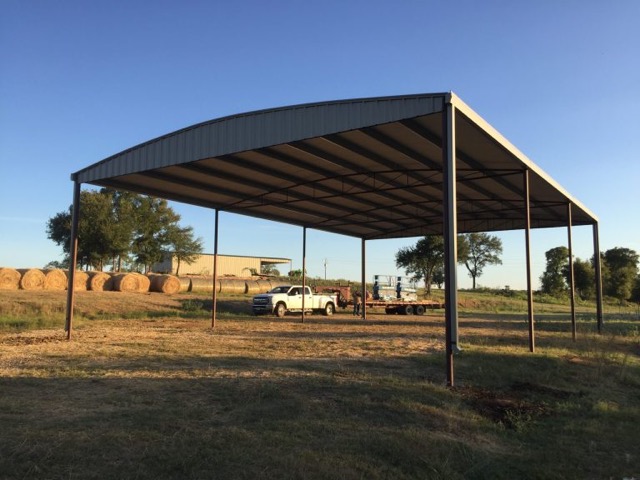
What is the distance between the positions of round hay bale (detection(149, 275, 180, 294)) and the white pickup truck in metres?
12.9

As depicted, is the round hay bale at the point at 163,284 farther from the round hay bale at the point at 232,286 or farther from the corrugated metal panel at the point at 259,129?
the corrugated metal panel at the point at 259,129

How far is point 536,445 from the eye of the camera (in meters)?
6.53

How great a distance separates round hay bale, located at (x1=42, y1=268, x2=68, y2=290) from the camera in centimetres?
3428

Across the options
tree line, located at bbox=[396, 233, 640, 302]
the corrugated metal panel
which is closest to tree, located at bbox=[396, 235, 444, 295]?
tree line, located at bbox=[396, 233, 640, 302]

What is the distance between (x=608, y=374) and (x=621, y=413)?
4.15 meters

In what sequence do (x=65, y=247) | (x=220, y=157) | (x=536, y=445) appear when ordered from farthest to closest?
(x=65, y=247), (x=220, y=157), (x=536, y=445)

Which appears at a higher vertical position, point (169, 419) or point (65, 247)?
point (65, 247)

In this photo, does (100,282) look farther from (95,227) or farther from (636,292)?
A: (636,292)

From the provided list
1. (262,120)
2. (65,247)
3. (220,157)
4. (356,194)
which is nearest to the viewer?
(262,120)

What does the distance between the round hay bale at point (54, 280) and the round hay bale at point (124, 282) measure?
134 inches

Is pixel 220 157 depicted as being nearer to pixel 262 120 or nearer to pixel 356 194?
pixel 262 120

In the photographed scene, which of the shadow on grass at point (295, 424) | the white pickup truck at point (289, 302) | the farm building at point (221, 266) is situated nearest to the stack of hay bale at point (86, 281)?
the white pickup truck at point (289, 302)

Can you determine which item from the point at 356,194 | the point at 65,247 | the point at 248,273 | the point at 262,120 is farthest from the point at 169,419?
the point at 248,273

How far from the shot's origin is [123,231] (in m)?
49.4
